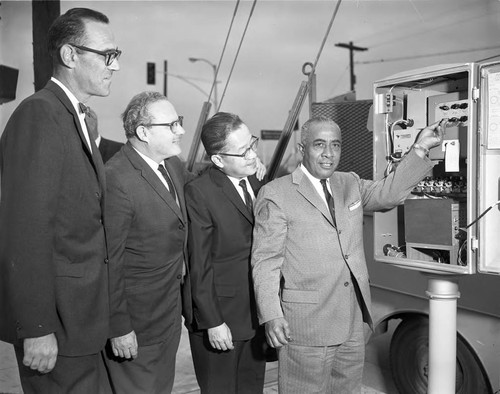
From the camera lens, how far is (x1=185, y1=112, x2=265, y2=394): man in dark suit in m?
2.51

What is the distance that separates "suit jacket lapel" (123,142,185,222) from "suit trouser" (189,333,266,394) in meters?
0.67

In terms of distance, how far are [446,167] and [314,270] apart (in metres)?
0.87

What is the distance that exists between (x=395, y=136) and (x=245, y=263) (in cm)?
113

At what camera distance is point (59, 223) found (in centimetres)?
182

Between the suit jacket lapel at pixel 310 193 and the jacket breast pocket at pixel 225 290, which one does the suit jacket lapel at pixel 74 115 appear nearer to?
the jacket breast pocket at pixel 225 290

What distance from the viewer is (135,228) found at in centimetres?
232

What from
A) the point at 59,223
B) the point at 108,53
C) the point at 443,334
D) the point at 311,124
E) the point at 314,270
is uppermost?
the point at 108,53

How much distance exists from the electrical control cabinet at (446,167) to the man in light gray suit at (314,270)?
0.24m

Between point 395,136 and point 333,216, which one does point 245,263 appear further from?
point 395,136

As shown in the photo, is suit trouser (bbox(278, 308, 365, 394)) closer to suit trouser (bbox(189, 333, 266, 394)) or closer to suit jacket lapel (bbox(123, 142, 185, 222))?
suit trouser (bbox(189, 333, 266, 394))

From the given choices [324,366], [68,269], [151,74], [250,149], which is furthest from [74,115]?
[151,74]

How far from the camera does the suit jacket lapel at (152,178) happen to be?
2.39 m

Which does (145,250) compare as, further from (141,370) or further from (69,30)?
(69,30)

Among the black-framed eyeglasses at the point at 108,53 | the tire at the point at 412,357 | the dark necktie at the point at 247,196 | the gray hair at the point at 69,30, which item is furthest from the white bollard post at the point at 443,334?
the gray hair at the point at 69,30
